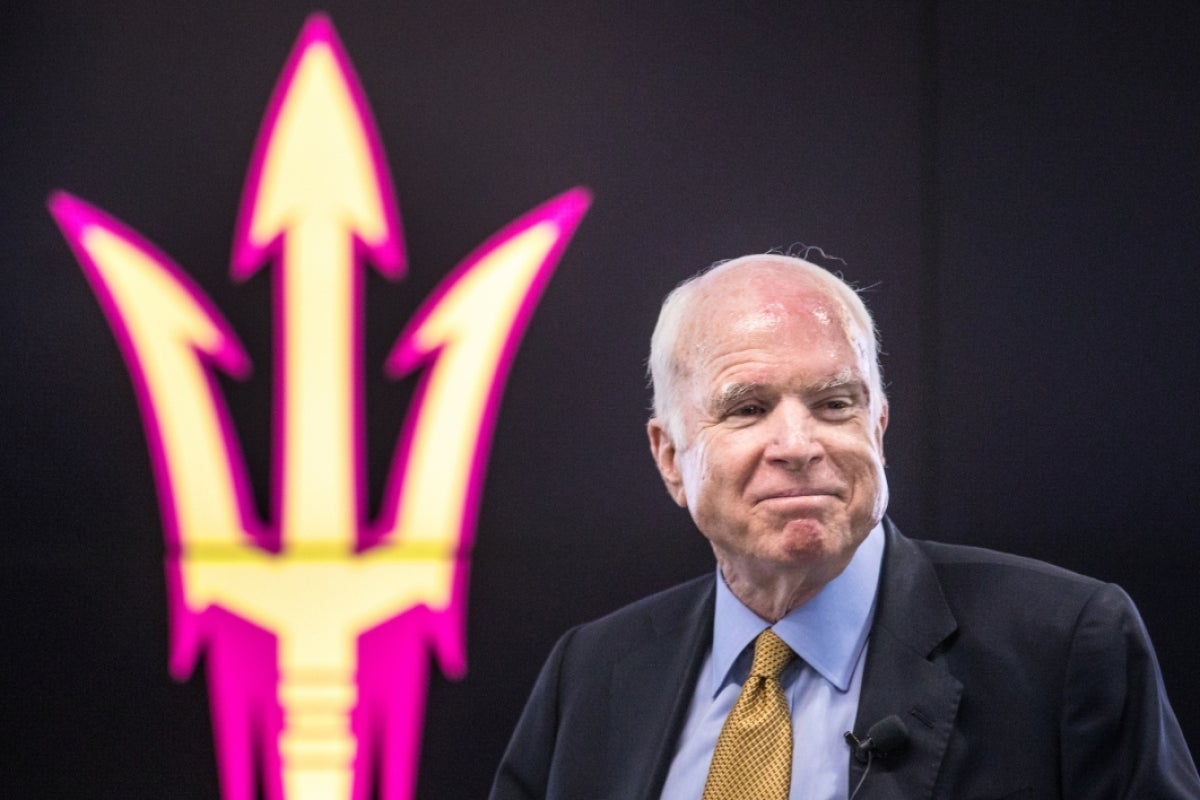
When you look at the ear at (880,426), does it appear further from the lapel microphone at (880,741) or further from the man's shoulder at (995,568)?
the lapel microphone at (880,741)

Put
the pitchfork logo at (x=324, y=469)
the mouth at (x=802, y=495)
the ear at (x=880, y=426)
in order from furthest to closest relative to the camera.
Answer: the pitchfork logo at (x=324, y=469)
the ear at (x=880, y=426)
the mouth at (x=802, y=495)

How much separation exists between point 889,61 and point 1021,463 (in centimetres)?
92

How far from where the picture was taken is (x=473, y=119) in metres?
2.90


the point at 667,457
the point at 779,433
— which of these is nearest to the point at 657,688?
the point at 667,457

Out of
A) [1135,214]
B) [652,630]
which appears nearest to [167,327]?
[652,630]

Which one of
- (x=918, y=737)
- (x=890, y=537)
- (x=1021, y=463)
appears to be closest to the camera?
(x=918, y=737)

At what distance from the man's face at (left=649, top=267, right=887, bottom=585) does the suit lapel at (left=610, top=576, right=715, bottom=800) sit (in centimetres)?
18

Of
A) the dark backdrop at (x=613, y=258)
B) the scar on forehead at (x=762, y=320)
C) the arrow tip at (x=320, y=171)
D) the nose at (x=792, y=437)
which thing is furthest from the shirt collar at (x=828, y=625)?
the arrow tip at (x=320, y=171)

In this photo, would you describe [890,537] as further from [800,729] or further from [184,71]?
[184,71]

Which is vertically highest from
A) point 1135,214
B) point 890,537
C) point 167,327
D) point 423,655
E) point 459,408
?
point 1135,214

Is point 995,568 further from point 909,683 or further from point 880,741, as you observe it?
point 880,741

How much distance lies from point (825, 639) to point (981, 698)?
0.23m

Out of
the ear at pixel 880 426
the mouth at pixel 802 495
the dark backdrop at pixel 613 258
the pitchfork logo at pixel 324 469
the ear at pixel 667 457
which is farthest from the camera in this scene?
the pitchfork logo at pixel 324 469

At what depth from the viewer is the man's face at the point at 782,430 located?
1.85 metres
